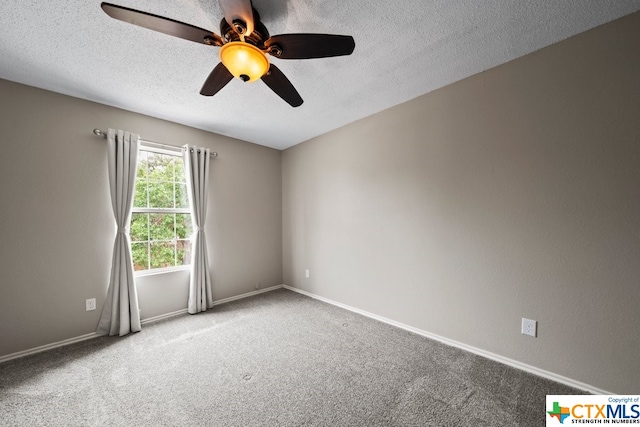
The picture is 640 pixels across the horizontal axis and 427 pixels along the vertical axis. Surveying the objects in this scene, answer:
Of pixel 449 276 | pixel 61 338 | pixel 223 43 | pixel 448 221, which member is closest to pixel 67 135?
pixel 61 338

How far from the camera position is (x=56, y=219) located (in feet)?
7.45

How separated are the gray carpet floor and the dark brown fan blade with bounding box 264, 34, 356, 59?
217cm

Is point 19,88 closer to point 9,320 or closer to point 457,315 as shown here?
point 9,320

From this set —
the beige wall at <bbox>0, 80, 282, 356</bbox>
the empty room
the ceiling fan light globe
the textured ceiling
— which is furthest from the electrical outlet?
the beige wall at <bbox>0, 80, 282, 356</bbox>

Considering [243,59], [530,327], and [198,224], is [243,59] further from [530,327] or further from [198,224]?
[530,327]

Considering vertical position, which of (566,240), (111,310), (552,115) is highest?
(552,115)

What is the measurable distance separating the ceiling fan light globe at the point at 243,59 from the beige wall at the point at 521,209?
1746 mm

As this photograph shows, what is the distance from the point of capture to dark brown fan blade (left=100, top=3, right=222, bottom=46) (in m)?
1.14

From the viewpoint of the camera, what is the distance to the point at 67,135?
234cm

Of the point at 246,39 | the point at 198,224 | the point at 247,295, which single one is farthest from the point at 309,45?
the point at 247,295

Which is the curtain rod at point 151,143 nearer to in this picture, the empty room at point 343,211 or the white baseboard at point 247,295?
the empty room at point 343,211

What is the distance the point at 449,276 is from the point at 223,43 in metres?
2.54

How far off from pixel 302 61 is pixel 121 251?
2623mm

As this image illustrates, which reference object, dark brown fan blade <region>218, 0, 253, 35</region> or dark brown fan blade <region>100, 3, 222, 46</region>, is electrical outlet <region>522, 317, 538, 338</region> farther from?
dark brown fan blade <region>100, 3, 222, 46</region>
